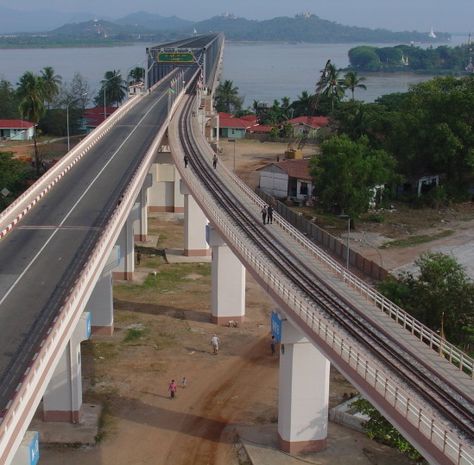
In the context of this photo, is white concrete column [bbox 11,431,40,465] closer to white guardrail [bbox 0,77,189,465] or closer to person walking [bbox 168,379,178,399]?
white guardrail [bbox 0,77,189,465]

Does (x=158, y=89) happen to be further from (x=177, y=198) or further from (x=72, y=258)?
(x=72, y=258)

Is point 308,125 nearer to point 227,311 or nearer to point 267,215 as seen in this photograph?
point 227,311

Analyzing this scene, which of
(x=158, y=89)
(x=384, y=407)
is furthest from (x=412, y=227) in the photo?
(x=384, y=407)

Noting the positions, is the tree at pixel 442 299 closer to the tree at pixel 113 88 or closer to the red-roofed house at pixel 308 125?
the red-roofed house at pixel 308 125

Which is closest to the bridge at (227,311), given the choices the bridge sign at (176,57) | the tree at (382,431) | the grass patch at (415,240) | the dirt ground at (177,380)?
the tree at (382,431)

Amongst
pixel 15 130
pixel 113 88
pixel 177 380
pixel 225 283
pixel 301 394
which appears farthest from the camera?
pixel 113 88

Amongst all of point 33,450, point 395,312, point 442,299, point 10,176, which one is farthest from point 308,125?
point 33,450

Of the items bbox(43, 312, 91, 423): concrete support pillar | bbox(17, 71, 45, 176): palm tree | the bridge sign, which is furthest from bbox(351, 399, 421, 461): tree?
the bridge sign
